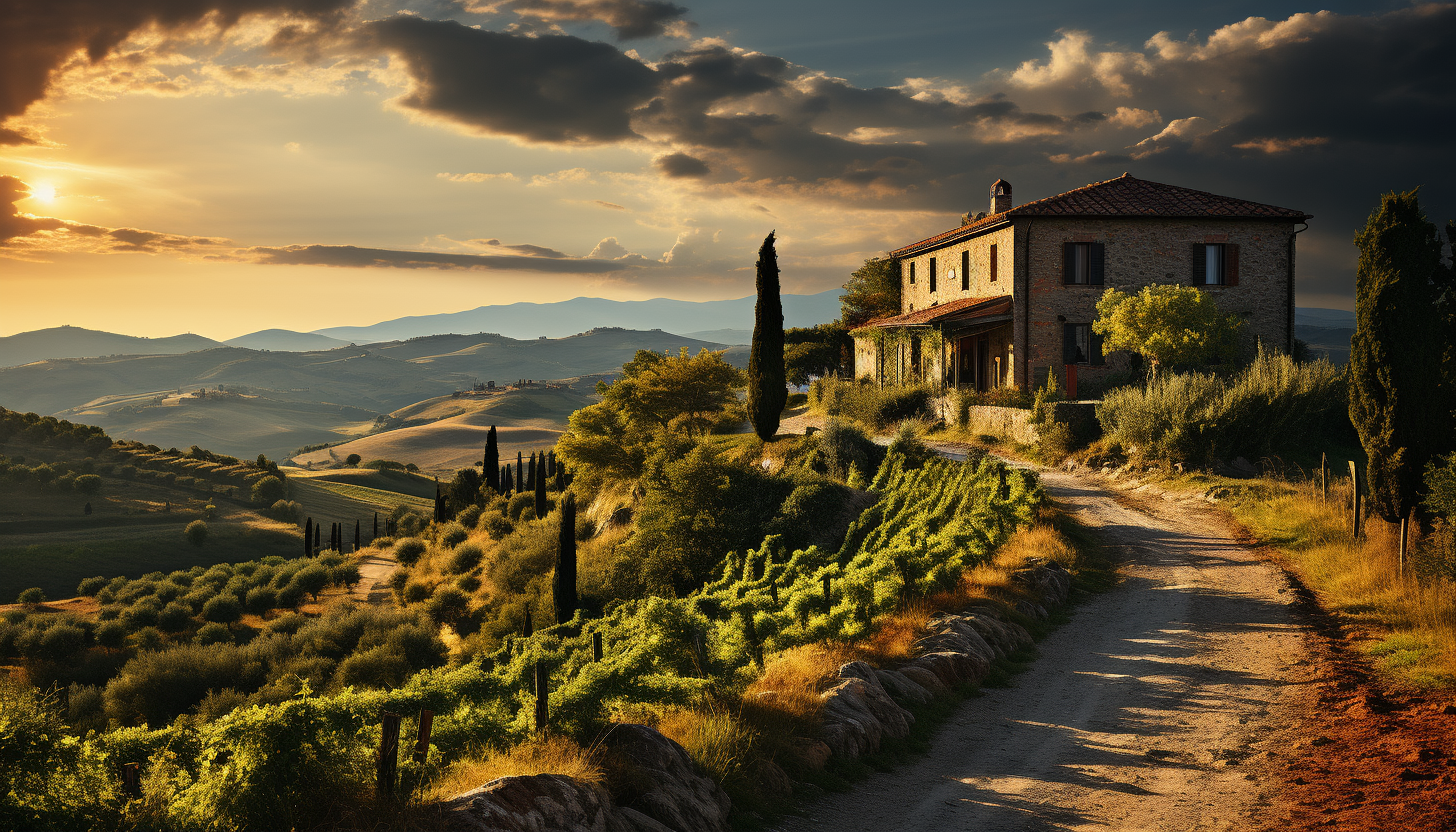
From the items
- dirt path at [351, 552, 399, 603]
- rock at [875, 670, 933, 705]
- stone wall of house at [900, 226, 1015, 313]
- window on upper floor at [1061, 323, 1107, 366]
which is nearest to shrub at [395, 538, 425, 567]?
dirt path at [351, 552, 399, 603]

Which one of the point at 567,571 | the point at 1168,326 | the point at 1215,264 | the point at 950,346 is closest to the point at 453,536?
the point at 567,571

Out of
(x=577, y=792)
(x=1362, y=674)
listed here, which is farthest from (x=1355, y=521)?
(x=577, y=792)

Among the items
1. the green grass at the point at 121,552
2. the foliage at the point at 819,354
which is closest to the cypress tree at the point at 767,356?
the foliage at the point at 819,354

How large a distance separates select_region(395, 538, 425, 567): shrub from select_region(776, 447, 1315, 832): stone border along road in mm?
50817

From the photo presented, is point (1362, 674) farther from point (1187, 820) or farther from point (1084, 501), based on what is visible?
point (1084, 501)

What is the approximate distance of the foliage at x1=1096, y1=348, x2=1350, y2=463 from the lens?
21.8m

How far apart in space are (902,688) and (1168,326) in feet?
77.2

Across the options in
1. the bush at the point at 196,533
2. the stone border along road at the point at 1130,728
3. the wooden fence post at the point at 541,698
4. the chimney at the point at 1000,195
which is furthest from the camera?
the bush at the point at 196,533

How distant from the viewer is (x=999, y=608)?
12.9 metres

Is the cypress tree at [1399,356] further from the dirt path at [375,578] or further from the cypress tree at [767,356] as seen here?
the dirt path at [375,578]

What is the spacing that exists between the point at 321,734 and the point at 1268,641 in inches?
464

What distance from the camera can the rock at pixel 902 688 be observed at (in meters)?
9.84

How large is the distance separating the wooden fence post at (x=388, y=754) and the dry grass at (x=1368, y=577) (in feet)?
35.3

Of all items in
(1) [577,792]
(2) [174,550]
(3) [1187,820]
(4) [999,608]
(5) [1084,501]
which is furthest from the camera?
(2) [174,550]
